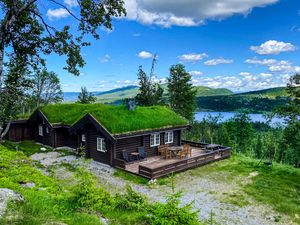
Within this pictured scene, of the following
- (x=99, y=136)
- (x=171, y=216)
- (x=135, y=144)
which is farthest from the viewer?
(x=135, y=144)

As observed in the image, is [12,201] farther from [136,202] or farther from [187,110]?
[187,110]

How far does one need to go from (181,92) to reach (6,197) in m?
35.4

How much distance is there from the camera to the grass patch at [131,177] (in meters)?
16.9

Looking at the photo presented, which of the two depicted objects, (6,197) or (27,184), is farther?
(27,184)

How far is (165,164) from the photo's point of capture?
19078 millimetres

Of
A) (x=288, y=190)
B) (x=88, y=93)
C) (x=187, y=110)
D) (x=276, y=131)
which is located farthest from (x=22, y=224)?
(x=276, y=131)

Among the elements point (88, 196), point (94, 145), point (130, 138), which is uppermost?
point (88, 196)

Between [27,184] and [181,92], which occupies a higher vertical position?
[181,92]

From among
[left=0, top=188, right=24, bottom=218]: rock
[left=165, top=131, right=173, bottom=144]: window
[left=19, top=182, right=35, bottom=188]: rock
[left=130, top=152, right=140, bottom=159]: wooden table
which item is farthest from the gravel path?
[left=165, top=131, right=173, bottom=144]: window

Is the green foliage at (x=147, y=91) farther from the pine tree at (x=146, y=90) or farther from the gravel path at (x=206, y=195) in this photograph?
the gravel path at (x=206, y=195)

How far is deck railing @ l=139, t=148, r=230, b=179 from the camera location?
17.2 m

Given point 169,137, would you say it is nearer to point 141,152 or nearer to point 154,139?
point 154,139

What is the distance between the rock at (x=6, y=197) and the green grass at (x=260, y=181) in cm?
1086

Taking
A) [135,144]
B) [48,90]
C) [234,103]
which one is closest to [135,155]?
[135,144]
